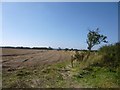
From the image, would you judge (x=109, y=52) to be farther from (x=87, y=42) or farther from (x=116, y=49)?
(x=87, y=42)

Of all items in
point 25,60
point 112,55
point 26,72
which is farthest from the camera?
point 25,60

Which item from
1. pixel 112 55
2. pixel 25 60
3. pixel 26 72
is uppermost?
pixel 112 55

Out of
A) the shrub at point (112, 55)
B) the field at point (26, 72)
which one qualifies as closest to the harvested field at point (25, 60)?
the field at point (26, 72)

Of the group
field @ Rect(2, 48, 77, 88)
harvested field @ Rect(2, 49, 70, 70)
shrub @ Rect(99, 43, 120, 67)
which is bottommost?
field @ Rect(2, 48, 77, 88)

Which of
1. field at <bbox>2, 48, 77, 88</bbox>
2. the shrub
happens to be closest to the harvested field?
field at <bbox>2, 48, 77, 88</bbox>

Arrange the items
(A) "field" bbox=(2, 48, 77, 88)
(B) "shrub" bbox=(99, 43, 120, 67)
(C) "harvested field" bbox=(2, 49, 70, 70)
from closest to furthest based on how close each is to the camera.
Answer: (A) "field" bbox=(2, 48, 77, 88)
(B) "shrub" bbox=(99, 43, 120, 67)
(C) "harvested field" bbox=(2, 49, 70, 70)

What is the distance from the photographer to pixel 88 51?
3130 cm

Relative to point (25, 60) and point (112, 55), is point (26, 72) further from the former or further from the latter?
point (25, 60)

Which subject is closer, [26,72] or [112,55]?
[26,72]

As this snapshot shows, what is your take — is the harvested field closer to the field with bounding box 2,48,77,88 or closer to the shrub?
the field with bounding box 2,48,77,88

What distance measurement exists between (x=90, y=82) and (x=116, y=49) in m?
8.79

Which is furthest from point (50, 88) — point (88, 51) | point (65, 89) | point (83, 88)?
point (88, 51)

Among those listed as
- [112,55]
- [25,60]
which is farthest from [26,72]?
[25,60]

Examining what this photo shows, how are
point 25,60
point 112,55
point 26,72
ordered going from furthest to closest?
point 25,60 → point 112,55 → point 26,72
